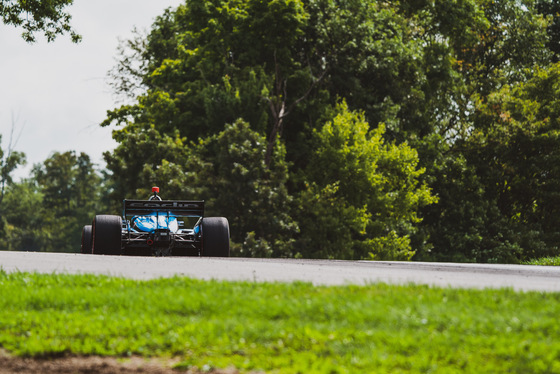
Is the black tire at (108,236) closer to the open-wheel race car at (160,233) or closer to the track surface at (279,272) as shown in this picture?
the open-wheel race car at (160,233)

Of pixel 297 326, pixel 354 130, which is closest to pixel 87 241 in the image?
pixel 297 326

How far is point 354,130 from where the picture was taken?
112 feet

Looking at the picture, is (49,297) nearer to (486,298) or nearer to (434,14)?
(486,298)

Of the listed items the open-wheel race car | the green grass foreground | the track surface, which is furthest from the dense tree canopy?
the green grass foreground

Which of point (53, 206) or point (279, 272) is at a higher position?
point (53, 206)

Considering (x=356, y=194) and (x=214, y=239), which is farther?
(x=356, y=194)

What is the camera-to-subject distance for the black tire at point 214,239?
1719cm

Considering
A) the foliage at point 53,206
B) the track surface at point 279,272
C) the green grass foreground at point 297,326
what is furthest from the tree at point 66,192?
the green grass foreground at point 297,326

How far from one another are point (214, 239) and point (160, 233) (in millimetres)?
1187

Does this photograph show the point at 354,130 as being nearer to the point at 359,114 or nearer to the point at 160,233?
the point at 359,114

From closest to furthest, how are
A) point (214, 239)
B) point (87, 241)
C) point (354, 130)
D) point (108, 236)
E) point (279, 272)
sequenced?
point (279, 272)
point (108, 236)
point (214, 239)
point (87, 241)
point (354, 130)

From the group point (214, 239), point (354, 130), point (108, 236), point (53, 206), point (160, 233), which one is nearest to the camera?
point (108, 236)

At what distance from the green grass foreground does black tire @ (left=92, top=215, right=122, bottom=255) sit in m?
6.62

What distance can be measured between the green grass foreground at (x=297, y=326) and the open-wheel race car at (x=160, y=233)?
670 cm
